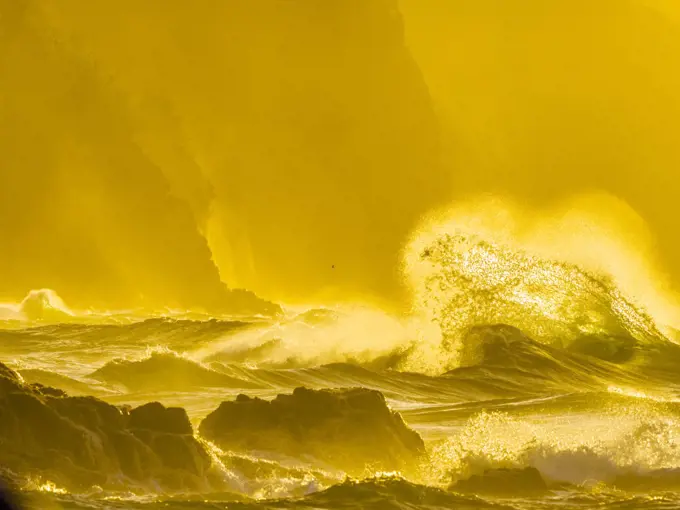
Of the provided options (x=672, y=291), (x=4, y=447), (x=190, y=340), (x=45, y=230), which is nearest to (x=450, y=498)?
(x=4, y=447)

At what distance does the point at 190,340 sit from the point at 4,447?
2639 centimetres

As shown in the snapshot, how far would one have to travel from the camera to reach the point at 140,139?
88375 millimetres

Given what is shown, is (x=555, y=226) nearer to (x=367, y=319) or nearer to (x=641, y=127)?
(x=367, y=319)

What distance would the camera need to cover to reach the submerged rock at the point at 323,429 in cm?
1922

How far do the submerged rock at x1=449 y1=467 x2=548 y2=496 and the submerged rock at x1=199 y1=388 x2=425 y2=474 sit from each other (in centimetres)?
114

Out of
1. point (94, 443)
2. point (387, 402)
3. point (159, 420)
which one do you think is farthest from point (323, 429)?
point (387, 402)

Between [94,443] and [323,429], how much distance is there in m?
4.28

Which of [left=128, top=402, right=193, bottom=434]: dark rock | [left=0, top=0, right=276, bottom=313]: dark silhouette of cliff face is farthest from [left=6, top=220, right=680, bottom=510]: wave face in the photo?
[left=0, top=0, right=276, bottom=313]: dark silhouette of cliff face

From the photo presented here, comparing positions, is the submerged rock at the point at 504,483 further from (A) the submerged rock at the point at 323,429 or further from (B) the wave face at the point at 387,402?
(A) the submerged rock at the point at 323,429

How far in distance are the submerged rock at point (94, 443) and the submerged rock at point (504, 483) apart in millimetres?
3868

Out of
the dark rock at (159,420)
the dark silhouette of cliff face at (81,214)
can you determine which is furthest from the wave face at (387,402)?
the dark silhouette of cliff face at (81,214)

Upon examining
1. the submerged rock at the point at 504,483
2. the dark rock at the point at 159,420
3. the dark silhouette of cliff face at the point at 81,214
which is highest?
the dark silhouette of cliff face at the point at 81,214

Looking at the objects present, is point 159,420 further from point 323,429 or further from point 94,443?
point 323,429

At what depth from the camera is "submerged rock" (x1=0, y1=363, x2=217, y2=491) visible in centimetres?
1617
